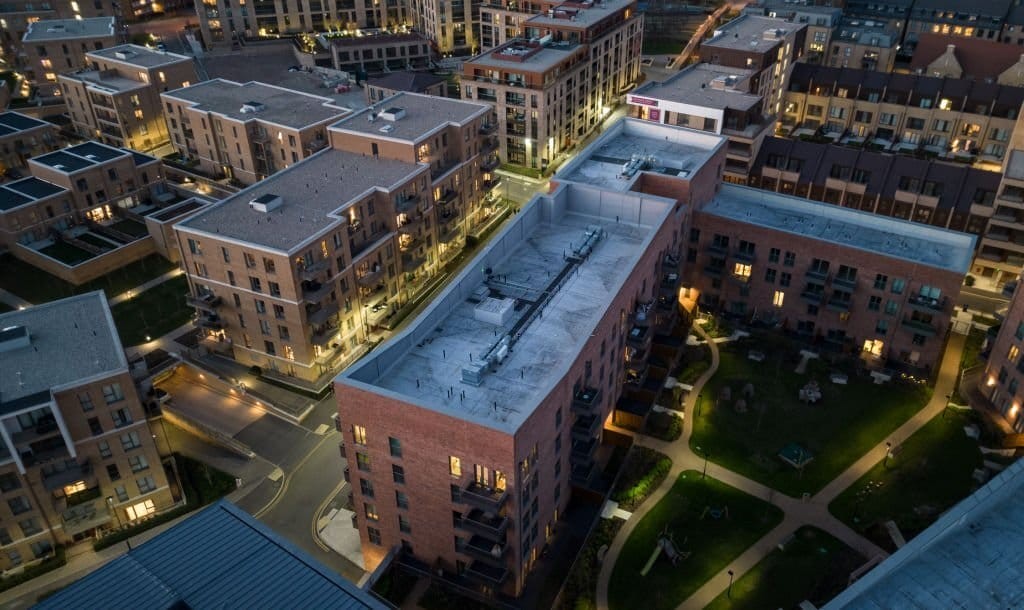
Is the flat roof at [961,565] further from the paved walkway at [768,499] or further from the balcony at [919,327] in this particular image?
the balcony at [919,327]

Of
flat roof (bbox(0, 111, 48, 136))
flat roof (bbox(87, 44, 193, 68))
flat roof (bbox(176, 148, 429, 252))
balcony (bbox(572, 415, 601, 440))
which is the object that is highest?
flat roof (bbox(87, 44, 193, 68))

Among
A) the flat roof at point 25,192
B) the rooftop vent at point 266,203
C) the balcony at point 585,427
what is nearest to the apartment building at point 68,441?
the rooftop vent at point 266,203

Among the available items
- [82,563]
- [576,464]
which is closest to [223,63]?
[82,563]

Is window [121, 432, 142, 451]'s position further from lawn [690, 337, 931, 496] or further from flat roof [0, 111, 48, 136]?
flat roof [0, 111, 48, 136]

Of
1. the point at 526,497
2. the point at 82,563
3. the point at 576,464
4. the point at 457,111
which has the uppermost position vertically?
the point at 457,111

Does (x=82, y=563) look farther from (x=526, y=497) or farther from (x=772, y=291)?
(x=772, y=291)

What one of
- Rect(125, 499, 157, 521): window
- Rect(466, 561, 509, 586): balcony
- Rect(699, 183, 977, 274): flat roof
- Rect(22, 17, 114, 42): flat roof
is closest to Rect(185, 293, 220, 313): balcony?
Rect(125, 499, 157, 521): window
